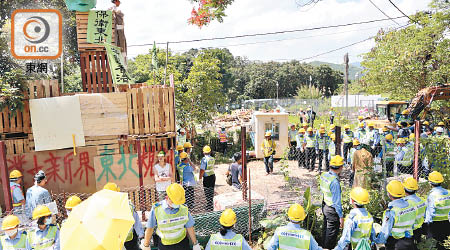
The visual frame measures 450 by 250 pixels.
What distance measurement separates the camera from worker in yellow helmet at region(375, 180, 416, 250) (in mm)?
4691

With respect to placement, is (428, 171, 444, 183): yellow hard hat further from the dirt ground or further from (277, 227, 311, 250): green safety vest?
the dirt ground

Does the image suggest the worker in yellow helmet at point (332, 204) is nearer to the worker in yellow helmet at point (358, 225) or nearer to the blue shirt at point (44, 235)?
the worker in yellow helmet at point (358, 225)

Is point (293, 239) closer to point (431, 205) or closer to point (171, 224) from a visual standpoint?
point (171, 224)

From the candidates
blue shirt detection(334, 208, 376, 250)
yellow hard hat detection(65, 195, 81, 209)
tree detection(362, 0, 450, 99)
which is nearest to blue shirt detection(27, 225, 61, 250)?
yellow hard hat detection(65, 195, 81, 209)

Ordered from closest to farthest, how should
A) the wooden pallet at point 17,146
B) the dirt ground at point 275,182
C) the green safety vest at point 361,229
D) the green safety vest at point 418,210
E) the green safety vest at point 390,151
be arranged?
the green safety vest at point 361,229 → the green safety vest at point 418,210 → the wooden pallet at point 17,146 → the dirt ground at point 275,182 → the green safety vest at point 390,151

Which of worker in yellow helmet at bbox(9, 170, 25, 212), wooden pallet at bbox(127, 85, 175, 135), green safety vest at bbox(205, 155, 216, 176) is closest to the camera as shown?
worker in yellow helmet at bbox(9, 170, 25, 212)

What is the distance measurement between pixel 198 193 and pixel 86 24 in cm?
578

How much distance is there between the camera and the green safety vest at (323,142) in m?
11.5

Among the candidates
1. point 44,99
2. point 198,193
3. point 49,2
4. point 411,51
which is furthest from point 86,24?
point 411,51

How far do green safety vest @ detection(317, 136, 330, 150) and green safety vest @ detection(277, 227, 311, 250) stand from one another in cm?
788

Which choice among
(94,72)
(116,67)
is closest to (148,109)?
(116,67)

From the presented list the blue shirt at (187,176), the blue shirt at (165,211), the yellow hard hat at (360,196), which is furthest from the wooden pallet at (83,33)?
the yellow hard hat at (360,196)

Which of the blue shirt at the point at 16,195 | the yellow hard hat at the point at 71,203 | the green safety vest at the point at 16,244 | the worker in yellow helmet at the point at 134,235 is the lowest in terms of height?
the worker in yellow helmet at the point at 134,235

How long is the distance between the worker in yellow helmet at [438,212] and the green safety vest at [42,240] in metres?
6.14
